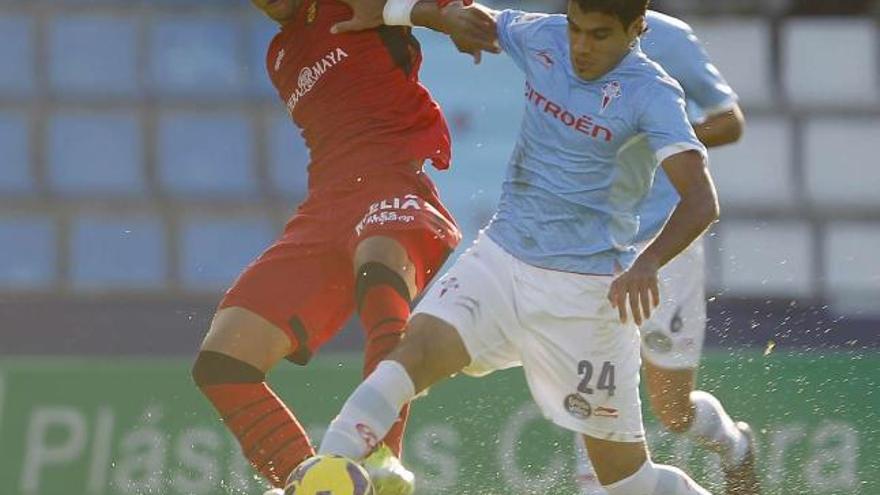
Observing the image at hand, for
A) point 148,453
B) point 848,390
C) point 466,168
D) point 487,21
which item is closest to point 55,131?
point 466,168

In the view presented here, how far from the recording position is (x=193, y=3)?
11844 millimetres

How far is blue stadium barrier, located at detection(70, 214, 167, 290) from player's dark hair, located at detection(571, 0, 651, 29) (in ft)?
19.9

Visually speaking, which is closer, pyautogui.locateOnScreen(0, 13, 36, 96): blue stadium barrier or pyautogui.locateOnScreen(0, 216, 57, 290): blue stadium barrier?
pyautogui.locateOnScreen(0, 216, 57, 290): blue stadium barrier

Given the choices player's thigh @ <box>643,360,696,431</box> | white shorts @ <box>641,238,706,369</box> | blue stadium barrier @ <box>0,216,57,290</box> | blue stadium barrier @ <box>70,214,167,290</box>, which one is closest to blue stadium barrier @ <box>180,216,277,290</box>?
blue stadium barrier @ <box>70,214,167,290</box>

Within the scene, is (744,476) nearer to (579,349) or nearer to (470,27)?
(579,349)

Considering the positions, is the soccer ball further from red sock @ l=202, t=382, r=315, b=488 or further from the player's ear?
the player's ear

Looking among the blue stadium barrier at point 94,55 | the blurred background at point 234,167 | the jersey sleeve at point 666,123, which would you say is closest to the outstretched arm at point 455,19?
the jersey sleeve at point 666,123

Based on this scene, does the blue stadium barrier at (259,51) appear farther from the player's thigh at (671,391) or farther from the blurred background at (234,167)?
the player's thigh at (671,391)

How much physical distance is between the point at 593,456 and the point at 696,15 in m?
7.10

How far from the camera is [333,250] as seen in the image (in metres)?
6.00

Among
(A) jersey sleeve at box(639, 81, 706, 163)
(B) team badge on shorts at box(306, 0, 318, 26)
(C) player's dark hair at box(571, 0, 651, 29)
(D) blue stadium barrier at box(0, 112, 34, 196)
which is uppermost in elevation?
(C) player's dark hair at box(571, 0, 651, 29)

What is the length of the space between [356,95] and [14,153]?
565cm

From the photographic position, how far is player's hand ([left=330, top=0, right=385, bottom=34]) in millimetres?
A: 6062

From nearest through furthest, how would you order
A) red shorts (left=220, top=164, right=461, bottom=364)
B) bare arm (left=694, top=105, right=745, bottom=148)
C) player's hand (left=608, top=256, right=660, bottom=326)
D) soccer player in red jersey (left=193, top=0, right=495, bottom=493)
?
player's hand (left=608, top=256, right=660, bottom=326)
soccer player in red jersey (left=193, top=0, right=495, bottom=493)
red shorts (left=220, top=164, right=461, bottom=364)
bare arm (left=694, top=105, right=745, bottom=148)
